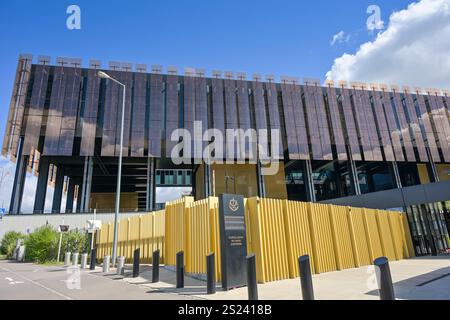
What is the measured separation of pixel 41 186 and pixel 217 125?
23587mm

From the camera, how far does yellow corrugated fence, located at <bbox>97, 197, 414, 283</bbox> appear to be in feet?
28.4

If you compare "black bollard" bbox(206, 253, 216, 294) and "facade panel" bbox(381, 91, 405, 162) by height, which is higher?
"facade panel" bbox(381, 91, 405, 162)

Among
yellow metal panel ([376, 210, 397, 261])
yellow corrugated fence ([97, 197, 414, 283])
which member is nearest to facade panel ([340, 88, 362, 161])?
yellow metal panel ([376, 210, 397, 261])

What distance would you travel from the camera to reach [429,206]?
19.9 meters

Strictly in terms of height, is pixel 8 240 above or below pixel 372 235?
above

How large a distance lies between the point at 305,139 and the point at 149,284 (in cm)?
3404

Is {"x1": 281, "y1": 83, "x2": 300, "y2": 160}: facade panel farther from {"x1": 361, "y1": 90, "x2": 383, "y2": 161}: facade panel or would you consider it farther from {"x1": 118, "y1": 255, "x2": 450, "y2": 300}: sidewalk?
{"x1": 118, "y1": 255, "x2": 450, "y2": 300}: sidewalk

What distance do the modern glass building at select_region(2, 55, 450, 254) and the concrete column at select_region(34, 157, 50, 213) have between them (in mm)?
143

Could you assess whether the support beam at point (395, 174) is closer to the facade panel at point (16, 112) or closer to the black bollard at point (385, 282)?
the black bollard at point (385, 282)

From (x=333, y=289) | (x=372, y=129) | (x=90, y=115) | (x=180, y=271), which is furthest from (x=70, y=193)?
(x=333, y=289)

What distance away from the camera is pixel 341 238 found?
11680 millimetres

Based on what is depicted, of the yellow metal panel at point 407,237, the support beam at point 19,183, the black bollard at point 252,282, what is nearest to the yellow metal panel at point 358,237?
the yellow metal panel at point 407,237

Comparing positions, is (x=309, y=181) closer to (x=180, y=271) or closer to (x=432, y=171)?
(x=432, y=171)

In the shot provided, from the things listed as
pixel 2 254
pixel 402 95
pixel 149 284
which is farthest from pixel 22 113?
pixel 402 95
